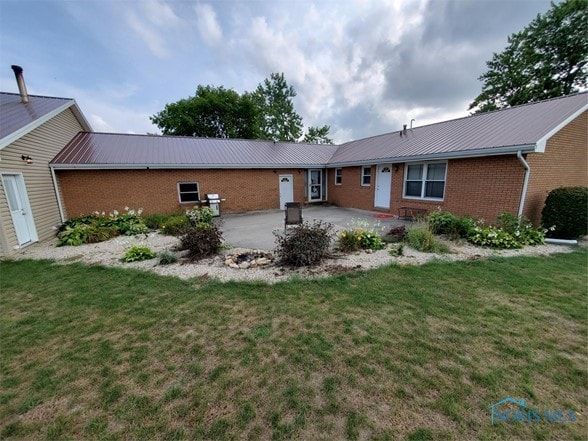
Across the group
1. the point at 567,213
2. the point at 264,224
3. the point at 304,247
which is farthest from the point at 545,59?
the point at 304,247

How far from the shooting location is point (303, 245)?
518cm

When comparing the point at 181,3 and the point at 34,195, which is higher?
the point at 181,3

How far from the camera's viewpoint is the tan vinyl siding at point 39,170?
251 inches

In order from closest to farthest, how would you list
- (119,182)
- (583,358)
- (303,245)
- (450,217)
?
(583,358)
(303,245)
(450,217)
(119,182)

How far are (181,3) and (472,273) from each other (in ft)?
41.7

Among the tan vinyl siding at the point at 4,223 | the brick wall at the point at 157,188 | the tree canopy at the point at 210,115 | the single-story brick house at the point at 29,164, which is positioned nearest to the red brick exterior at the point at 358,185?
the brick wall at the point at 157,188

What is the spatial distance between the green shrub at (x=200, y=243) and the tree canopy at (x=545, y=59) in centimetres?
2623

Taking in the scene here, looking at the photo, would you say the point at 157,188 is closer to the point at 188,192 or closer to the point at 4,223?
the point at 188,192

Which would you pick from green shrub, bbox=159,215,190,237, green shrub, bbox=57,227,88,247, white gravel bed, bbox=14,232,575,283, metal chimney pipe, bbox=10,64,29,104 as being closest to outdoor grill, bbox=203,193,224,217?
green shrub, bbox=159,215,190,237

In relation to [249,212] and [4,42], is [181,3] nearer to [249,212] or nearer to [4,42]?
[4,42]

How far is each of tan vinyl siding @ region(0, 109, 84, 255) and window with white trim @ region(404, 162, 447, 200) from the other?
13.3m

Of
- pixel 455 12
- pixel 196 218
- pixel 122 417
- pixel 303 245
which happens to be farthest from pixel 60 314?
pixel 455 12

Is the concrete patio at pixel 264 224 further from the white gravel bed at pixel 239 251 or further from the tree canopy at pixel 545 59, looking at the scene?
the tree canopy at pixel 545 59

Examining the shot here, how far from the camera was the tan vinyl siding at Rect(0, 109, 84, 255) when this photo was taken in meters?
6.37
